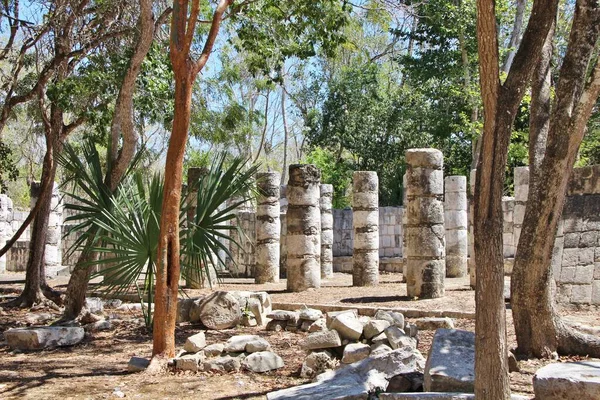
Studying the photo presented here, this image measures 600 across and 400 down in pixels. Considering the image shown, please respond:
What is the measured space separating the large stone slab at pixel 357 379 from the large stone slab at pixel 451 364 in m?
0.38

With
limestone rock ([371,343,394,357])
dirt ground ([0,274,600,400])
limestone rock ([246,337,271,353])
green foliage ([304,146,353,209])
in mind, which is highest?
green foliage ([304,146,353,209])

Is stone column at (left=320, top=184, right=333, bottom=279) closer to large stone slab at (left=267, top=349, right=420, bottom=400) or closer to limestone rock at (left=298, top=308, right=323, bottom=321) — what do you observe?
limestone rock at (left=298, top=308, right=323, bottom=321)

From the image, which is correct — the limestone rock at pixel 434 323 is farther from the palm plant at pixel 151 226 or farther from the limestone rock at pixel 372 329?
the palm plant at pixel 151 226

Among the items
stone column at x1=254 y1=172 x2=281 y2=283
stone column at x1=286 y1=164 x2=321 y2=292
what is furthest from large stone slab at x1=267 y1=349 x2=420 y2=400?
stone column at x1=254 y1=172 x2=281 y2=283

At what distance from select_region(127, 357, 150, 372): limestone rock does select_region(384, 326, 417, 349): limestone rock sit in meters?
2.27

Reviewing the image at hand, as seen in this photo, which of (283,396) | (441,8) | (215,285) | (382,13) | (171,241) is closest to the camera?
(283,396)

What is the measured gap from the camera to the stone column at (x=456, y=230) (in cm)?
1648

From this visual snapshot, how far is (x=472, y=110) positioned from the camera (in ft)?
73.6

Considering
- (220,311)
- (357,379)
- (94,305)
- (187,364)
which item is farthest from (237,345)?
(94,305)

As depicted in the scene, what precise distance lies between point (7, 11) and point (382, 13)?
579 centimetres

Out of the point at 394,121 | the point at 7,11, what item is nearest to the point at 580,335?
the point at 7,11

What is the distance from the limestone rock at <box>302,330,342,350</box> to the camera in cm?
694

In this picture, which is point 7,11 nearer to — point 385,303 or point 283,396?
point 385,303

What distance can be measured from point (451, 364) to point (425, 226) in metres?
7.06
